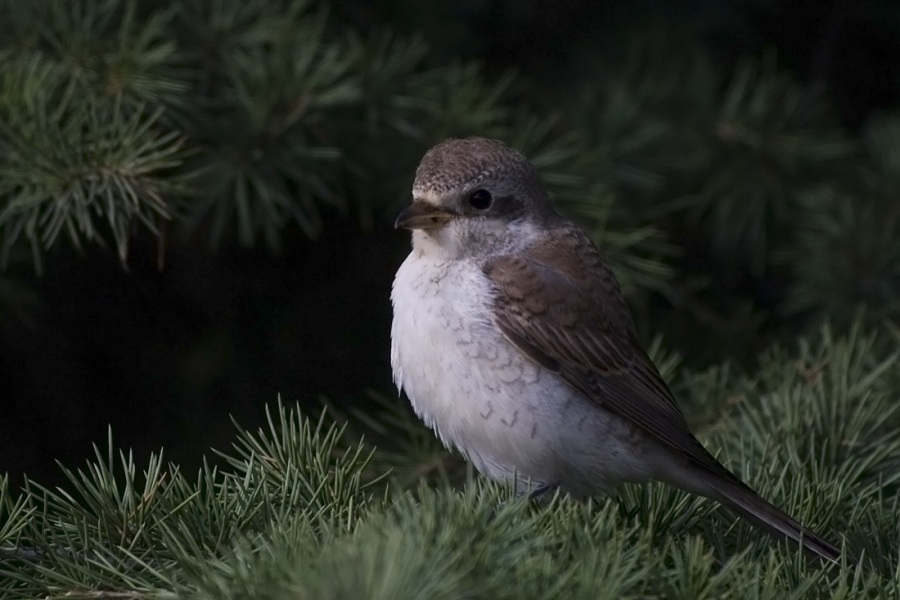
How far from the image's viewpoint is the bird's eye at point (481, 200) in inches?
108

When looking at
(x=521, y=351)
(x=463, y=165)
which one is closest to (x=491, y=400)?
(x=521, y=351)

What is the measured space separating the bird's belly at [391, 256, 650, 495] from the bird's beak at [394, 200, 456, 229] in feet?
0.41

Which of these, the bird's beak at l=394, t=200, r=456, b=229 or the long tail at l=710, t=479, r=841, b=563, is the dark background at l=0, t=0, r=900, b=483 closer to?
the bird's beak at l=394, t=200, r=456, b=229

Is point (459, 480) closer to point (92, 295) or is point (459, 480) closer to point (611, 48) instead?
point (92, 295)

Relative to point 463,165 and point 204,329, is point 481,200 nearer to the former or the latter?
point 463,165

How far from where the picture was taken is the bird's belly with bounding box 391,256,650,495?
8.05ft

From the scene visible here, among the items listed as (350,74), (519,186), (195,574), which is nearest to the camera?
(195,574)

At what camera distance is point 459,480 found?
286 centimetres

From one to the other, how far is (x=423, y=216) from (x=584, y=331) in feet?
1.53

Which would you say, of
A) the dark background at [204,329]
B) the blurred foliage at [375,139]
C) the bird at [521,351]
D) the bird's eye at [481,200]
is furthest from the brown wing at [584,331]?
the dark background at [204,329]

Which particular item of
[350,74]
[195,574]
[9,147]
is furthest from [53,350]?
[195,574]

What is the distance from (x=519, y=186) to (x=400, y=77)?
53cm

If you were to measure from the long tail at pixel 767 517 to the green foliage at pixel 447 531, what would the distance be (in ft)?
0.13

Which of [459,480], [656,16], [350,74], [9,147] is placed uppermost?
[656,16]
